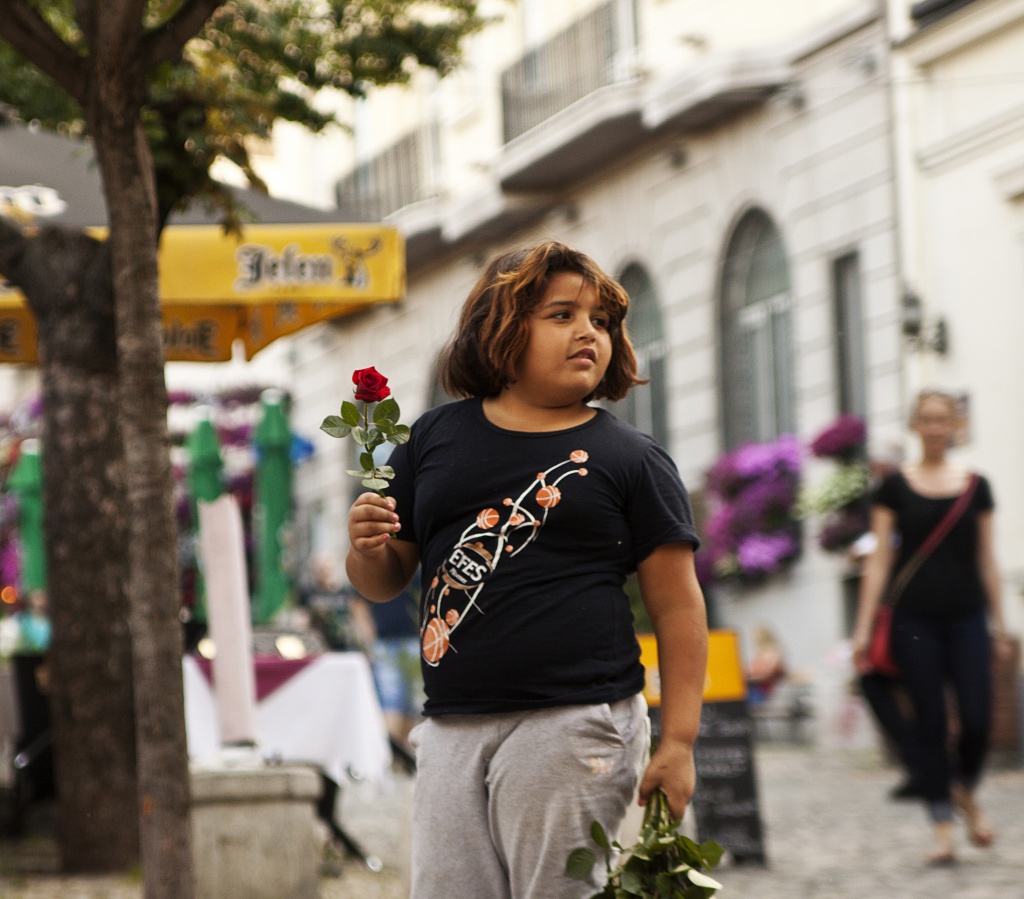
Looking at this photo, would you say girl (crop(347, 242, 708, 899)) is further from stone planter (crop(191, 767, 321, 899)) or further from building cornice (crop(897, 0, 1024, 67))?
building cornice (crop(897, 0, 1024, 67))

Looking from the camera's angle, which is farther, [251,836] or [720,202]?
[720,202]

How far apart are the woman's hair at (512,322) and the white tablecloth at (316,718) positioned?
504 cm

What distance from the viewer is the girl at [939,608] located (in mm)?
7953

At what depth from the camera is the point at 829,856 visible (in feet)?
28.1

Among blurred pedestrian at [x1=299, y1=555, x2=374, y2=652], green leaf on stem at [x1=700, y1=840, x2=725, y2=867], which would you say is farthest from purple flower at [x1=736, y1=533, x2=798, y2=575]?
green leaf on stem at [x1=700, y1=840, x2=725, y2=867]

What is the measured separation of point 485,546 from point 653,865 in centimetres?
64

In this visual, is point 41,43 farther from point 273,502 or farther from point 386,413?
point 273,502

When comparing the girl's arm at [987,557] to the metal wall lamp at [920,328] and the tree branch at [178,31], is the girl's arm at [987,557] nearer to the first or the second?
the tree branch at [178,31]

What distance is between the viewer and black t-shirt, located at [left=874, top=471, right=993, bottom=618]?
26.2ft

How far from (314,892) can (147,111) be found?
10.4 feet

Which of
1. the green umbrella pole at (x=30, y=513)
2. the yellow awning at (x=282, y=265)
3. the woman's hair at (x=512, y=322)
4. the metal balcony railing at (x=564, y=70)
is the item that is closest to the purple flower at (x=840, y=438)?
the metal balcony railing at (x=564, y=70)

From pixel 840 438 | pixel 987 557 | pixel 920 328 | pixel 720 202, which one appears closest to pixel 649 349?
pixel 720 202

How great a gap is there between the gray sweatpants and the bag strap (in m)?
4.55

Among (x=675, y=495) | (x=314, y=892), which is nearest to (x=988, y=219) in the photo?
(x=314, y=892)
